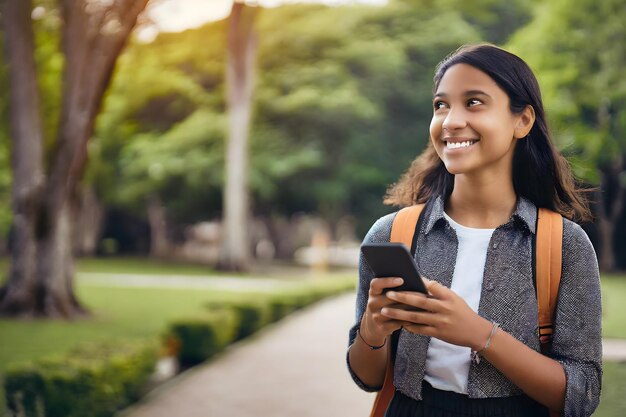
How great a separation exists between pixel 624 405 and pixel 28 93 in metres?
10.9

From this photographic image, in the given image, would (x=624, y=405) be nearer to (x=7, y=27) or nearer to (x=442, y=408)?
(x=442, y=408)

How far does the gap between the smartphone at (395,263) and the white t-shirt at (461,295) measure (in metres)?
0.28

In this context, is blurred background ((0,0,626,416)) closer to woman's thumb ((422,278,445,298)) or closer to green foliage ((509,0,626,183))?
green foliage ((509,0,626,183))

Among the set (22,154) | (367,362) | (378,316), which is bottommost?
(367,362)

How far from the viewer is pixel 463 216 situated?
2068 mm

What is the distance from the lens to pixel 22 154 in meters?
14.5

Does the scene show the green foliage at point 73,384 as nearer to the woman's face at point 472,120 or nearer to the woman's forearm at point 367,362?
the woman's forearm at point 367,362

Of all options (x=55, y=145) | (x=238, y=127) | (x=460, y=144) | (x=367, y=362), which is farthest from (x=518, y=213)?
(x=238, y=127)

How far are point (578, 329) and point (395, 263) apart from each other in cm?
47

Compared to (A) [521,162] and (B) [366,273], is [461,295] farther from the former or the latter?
(A) [521,162]

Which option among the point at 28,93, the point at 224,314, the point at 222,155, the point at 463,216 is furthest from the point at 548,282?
the point at 222,155

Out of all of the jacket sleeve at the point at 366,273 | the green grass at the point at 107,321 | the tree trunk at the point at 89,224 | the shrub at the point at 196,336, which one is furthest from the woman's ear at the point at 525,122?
the tree trunk at the point at 89,224

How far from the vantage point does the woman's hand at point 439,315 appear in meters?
1.70

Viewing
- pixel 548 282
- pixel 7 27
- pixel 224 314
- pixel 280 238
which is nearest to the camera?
pixel 548 282
